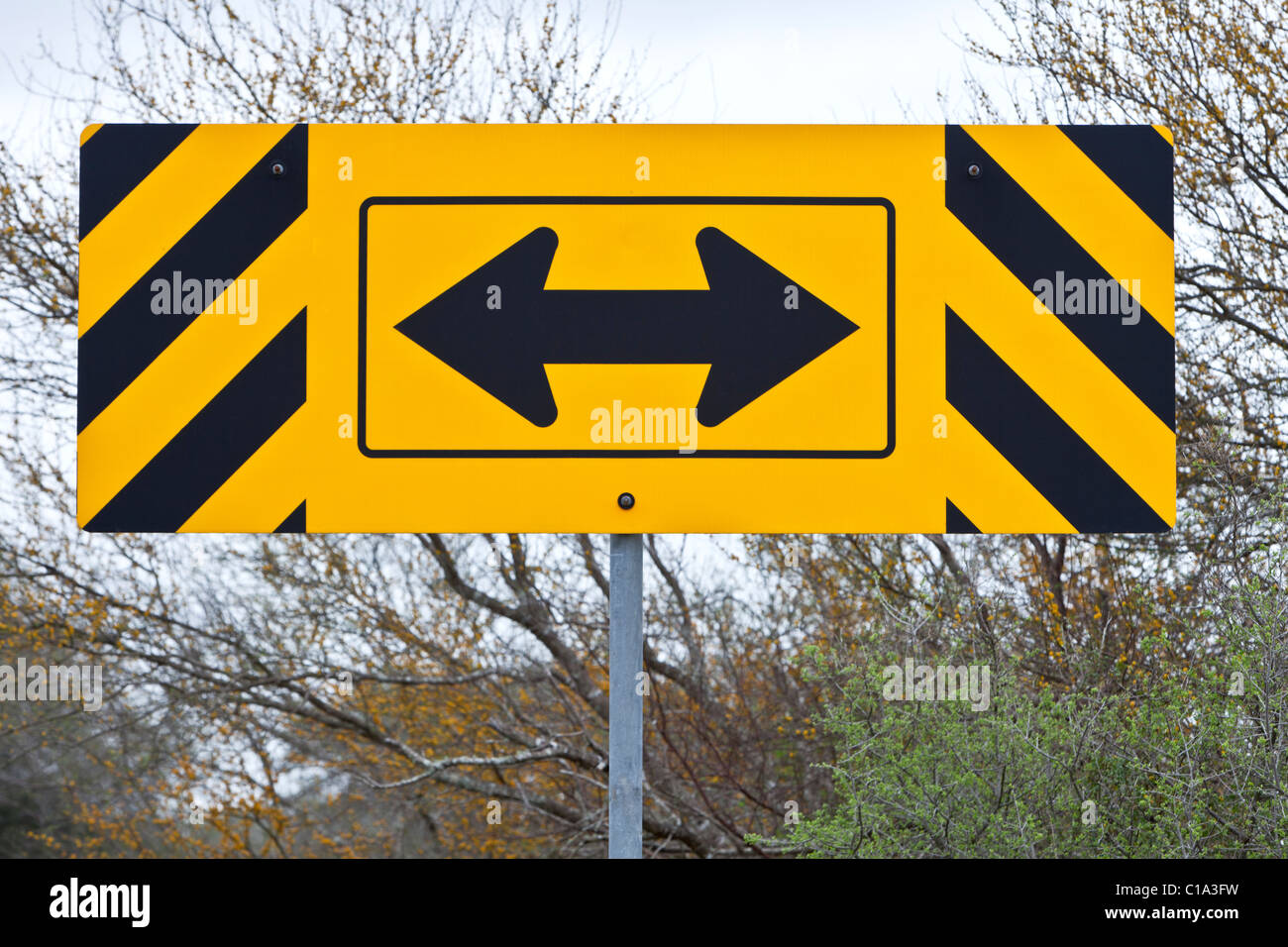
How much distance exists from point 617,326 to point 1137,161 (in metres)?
0.85

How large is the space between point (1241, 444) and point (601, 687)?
14.9 feet

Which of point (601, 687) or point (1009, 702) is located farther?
point (601, 687)

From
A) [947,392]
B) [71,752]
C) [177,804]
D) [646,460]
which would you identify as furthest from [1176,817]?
[71,752]

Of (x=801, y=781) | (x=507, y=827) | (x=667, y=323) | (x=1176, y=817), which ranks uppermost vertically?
(x=667, y=323)

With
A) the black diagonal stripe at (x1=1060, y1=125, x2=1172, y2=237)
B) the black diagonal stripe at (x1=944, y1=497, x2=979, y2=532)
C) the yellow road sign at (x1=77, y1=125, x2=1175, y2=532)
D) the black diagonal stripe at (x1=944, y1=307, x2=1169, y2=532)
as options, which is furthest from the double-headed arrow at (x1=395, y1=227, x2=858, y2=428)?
the black diagonal stripe at (x1=1060, y1=125, x2=1172, y2=237)

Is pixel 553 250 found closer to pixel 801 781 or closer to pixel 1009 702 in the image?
pixel 1009 702

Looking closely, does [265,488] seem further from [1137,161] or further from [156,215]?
[1137,161]

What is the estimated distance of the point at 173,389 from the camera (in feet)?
5.51

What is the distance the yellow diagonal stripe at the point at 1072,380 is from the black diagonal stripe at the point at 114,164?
1270mm

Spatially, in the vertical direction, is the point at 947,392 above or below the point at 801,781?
above

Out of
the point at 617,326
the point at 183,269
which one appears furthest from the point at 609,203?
the point at 183,269

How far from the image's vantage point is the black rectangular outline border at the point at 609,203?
1.64 meters

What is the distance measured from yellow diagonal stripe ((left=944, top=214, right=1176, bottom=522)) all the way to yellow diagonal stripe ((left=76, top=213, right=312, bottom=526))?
1.05 metres

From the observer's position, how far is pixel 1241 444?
19.3 ft
